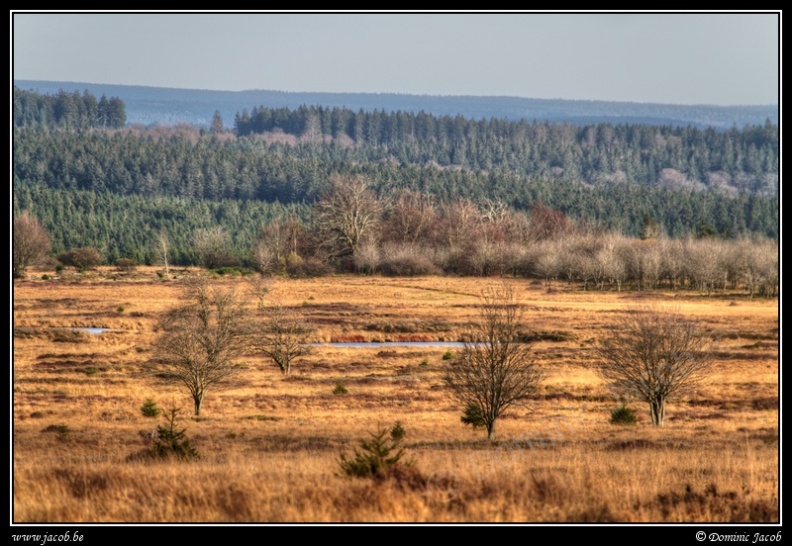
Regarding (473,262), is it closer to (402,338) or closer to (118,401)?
(402,338)

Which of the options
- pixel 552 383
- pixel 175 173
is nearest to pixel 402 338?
pixel 552 383

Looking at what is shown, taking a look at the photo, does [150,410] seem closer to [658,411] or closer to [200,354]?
[200,354]

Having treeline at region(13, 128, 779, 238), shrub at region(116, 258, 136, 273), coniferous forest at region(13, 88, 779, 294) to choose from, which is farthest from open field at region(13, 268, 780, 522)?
treeline at region(13, 128, 779, 238)

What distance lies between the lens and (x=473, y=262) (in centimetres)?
10981

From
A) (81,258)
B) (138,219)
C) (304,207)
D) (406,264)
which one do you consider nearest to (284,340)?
(406,264)

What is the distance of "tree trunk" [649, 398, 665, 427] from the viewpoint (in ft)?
111

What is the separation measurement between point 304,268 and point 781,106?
9733 centimetres

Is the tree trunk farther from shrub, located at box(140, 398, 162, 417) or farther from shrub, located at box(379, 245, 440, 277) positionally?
shrub, located at box(379, 245, 440, 277)

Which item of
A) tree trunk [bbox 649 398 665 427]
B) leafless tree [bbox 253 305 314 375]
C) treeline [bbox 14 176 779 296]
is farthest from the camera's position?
treeline [bbox 14 176 779 296]

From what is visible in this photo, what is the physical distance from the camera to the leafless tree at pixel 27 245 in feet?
333

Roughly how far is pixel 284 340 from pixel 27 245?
63311 mm

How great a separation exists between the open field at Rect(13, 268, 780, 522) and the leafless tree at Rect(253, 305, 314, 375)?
2.83 feet

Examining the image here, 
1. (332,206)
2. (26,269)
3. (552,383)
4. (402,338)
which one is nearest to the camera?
(552,383)

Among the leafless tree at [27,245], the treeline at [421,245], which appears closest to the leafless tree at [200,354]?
the treeline at [421,245]
